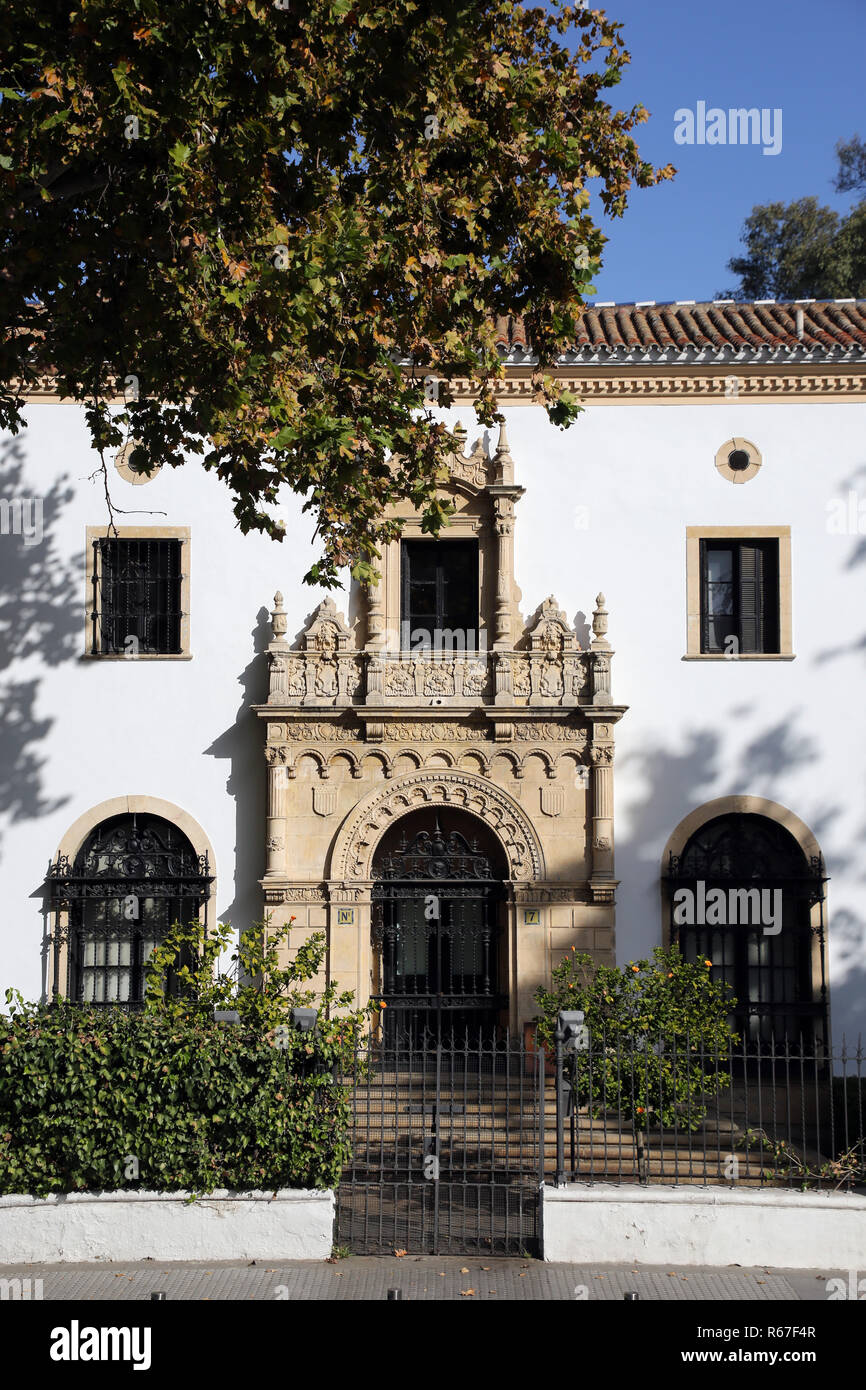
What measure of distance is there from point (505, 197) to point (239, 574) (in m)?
7.39

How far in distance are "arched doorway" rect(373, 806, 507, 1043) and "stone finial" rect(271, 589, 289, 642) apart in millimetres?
2890

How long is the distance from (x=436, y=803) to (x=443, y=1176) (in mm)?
5152

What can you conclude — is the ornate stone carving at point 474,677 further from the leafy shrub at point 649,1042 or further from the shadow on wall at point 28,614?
the shadow on wall at point 28,614

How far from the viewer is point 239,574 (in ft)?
53.9

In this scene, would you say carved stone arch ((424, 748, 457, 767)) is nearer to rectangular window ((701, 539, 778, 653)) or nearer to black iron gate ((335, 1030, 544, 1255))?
rectangular window ((701, 539, 778, 653))

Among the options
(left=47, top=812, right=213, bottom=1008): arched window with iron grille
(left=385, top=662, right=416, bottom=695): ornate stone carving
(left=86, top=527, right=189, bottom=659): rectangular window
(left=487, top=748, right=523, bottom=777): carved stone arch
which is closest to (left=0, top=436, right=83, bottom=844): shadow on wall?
(left=86, top=527, right=189, bottom=659): rectangular window

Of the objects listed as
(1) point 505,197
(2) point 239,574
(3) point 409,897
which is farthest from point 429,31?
Result: (3) point 409,897

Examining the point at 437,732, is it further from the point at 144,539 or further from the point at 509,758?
the point at 144,539

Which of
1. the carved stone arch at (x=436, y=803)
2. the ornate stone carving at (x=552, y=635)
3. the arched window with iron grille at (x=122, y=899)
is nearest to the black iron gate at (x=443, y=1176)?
the carved stone arch at (x=436, y=803)

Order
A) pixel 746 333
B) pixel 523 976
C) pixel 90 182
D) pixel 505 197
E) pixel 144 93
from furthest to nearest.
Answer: pixel 746 333
pixel 523 976
pixel 505 197
pixel 90 182
pixel 144 93

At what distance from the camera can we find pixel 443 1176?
11.8m

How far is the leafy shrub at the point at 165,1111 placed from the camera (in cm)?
993

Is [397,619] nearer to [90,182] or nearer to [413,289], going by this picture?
[413,289]

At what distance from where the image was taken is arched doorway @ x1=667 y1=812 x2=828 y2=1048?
15844 mm
